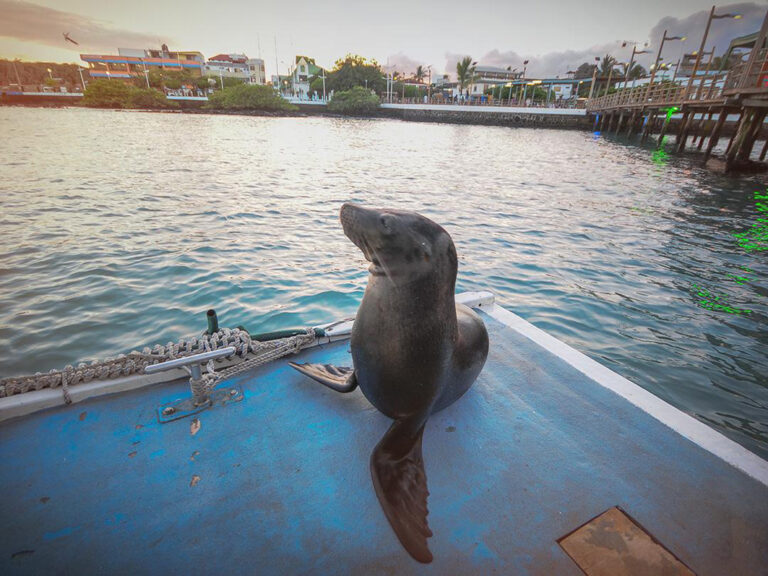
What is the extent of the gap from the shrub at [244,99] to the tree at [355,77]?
72.2 ft

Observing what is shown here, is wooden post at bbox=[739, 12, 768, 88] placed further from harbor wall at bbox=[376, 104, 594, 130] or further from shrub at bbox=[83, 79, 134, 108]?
shrub at bbox=[83, 79, 134, 108]

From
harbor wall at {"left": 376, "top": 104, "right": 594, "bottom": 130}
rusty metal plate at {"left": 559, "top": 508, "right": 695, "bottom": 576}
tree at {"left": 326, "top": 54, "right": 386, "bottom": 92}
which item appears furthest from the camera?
tree at {"left": 326, "top": 54, "right": 386, "bottom": 92}

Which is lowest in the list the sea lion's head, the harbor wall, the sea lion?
the sea lion

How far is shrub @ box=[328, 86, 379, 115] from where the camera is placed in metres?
82.3

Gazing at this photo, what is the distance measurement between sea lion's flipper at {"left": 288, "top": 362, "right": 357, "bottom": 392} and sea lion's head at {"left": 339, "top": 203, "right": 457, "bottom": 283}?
993 millimetres

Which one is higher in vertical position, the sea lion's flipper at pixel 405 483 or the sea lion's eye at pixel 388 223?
the sea lion's eye at pixel 388 223

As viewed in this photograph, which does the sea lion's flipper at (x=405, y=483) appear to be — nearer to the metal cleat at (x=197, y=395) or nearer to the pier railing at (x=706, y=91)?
the metal cleat at (x=197, y=395)

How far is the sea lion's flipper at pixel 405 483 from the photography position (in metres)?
1.75

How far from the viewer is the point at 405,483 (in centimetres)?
196

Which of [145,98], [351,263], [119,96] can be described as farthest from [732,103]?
[119,96]

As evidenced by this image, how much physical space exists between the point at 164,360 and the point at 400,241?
6.40 feet

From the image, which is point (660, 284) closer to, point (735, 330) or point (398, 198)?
point (735, 330)

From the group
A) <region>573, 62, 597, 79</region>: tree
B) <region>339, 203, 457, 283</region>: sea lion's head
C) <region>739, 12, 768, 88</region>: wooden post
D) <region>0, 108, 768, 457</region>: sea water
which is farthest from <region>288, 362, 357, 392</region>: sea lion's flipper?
<region>573, 62, 597, 79</region>: tree

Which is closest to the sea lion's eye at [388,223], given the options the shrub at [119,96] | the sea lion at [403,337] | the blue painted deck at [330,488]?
the sea lion at [403,337]
